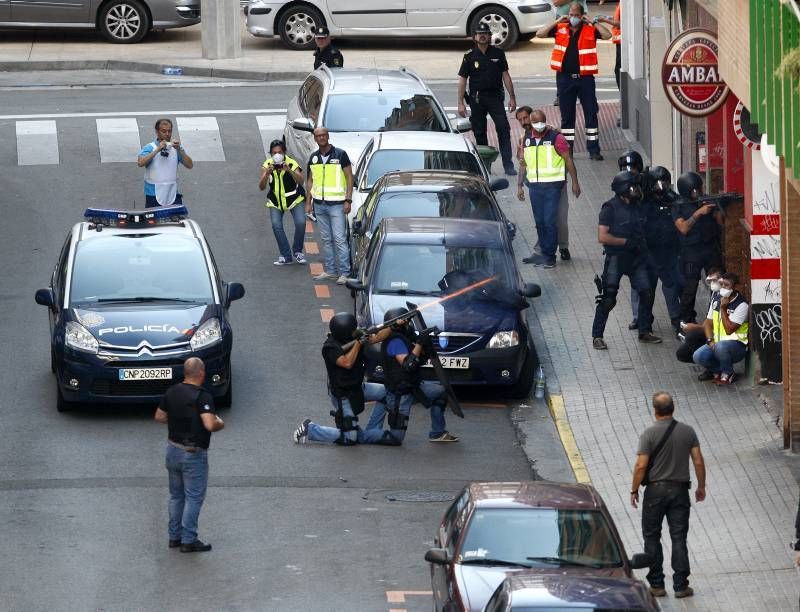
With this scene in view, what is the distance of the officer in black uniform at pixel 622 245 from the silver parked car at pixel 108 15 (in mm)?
17494

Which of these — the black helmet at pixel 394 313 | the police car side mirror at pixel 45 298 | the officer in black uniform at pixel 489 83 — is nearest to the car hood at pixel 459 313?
the black helmet at pixel 394 313

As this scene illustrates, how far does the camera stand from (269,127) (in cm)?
2927

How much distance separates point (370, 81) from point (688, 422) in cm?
1004

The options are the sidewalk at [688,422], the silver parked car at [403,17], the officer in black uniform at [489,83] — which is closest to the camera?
the sidewalk at [688,422]

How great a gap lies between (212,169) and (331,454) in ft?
36.4

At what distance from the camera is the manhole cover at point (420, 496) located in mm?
15672

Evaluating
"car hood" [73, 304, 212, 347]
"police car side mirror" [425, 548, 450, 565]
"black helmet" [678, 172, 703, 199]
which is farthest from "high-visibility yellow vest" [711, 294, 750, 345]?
"police car side mirror" [425, 548, 450, 565]

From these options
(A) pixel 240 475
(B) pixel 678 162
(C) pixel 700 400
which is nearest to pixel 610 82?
(B) pixel 678 162

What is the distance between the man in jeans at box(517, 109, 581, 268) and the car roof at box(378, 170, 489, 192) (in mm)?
654

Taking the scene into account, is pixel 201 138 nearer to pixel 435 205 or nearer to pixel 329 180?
pixel 329 180

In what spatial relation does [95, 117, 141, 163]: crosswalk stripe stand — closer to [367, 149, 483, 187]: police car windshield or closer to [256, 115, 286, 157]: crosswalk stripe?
[256, 115, 286, 157]: crosswalk stripe

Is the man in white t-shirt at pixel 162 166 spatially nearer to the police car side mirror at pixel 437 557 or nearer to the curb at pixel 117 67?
the curb at pixel 117 67

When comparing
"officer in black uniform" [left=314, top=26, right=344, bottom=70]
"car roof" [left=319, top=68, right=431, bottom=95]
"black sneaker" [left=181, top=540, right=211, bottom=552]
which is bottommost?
"black sneaker" [left=181, top=540, right=211, bottom=552]

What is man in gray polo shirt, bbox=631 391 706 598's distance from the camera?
13328 mm
